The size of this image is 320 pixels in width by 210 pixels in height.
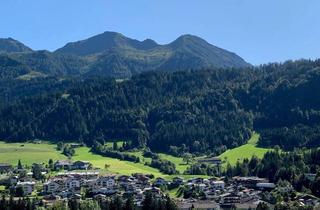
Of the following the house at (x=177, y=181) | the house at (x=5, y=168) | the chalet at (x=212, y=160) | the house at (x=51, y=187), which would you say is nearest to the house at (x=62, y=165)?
the house at (x=5, y=168)

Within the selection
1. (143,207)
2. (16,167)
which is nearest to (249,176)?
(143,207)

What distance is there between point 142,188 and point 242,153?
58474 millimetres

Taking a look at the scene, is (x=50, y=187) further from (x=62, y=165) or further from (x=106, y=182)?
(x=62, y=165)

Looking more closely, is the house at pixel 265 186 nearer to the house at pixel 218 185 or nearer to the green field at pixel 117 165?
the house at pixel 218 185

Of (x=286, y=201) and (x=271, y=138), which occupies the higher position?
(x=271, y=138)

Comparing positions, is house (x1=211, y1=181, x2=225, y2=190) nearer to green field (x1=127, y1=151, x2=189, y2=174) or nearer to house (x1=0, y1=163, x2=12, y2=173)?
green field (x1=127, y1=151, x2=189, y2=174)

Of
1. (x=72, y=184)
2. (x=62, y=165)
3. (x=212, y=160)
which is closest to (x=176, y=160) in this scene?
(x=212, y=160)

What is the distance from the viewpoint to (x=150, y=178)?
503ft

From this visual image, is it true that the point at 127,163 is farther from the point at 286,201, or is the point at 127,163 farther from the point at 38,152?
the point at 286,201

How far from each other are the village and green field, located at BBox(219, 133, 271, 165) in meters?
30.9

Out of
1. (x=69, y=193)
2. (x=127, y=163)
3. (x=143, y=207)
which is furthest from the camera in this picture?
(x=127, y=163)

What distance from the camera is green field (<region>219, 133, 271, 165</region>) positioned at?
18032cm

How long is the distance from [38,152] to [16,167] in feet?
76.9

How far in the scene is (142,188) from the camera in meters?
137
